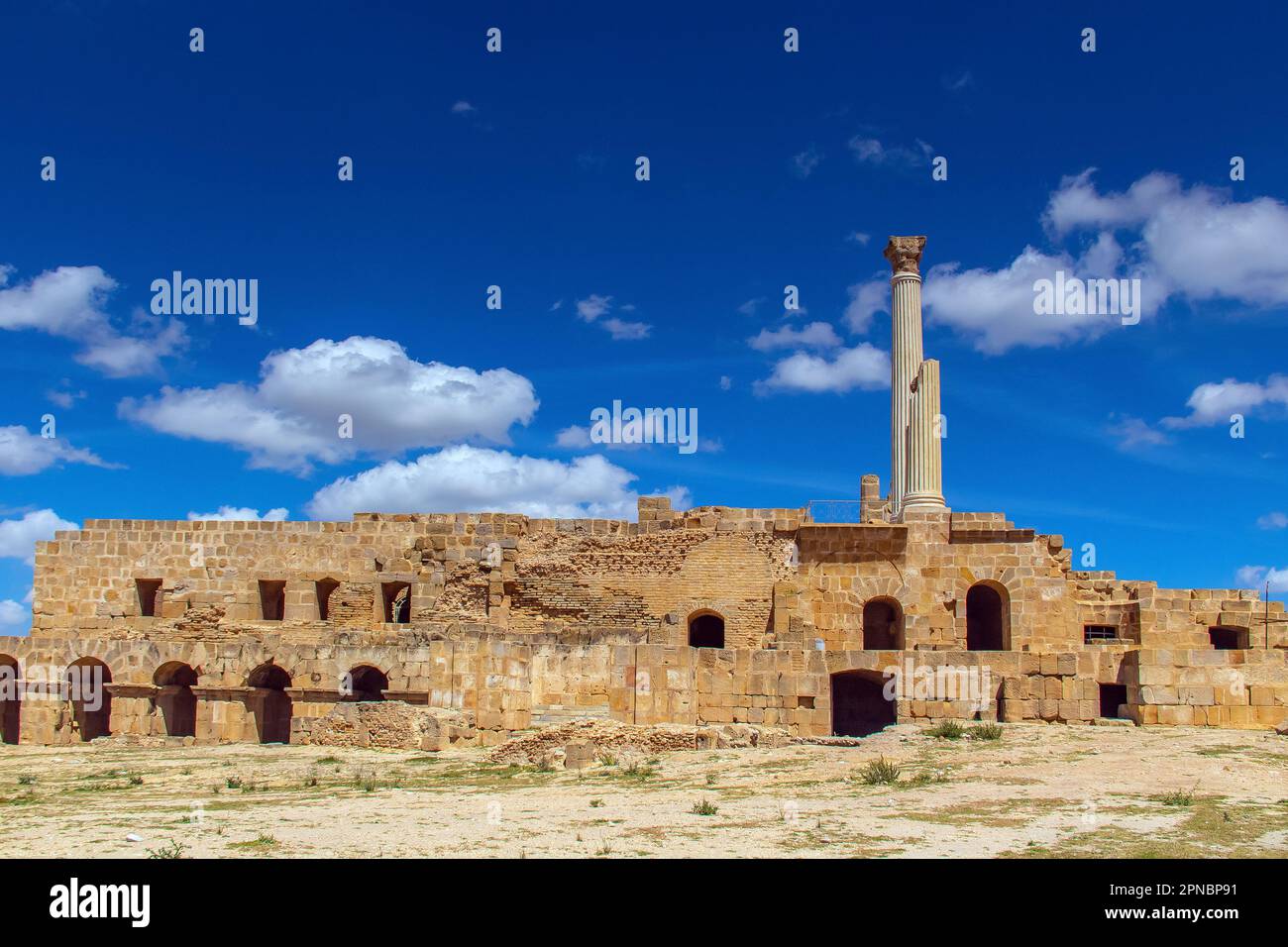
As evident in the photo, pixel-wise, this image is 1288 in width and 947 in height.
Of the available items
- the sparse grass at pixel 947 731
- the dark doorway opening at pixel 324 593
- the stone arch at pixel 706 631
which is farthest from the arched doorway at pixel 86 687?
the sparse grass at pixel 947 731

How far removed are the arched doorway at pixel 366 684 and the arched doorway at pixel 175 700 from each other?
3.16 meters

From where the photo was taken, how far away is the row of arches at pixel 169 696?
2188 cm

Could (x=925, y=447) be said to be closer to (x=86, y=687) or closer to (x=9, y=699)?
(x=86, y=687)

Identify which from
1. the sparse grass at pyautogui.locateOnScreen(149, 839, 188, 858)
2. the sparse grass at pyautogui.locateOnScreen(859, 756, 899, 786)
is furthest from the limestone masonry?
the sparse grass at pyautogui.locateOnScreen(149, 839, 188, 858)

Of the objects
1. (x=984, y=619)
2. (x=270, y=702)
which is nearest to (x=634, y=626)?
(x=270, y=702)

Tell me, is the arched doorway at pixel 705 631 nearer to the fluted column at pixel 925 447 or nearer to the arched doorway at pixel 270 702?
the fluted column at pixel 925 447

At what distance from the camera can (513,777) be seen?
47.4 feet

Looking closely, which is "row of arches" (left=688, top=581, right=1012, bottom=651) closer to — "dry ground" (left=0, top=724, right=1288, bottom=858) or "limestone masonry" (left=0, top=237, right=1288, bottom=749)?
"limestone masonry" (left=0, top=237, right=1288, bottom=749)

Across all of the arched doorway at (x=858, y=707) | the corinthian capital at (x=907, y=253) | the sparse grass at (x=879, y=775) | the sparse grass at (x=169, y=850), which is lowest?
the arched doorway at (x=858, y=707)

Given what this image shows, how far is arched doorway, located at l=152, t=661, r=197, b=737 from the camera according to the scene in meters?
22.4

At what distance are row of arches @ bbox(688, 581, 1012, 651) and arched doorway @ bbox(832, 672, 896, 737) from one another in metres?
0.99

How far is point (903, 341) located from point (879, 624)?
6936 millimetres

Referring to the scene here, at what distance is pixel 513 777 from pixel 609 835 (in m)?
4.93
